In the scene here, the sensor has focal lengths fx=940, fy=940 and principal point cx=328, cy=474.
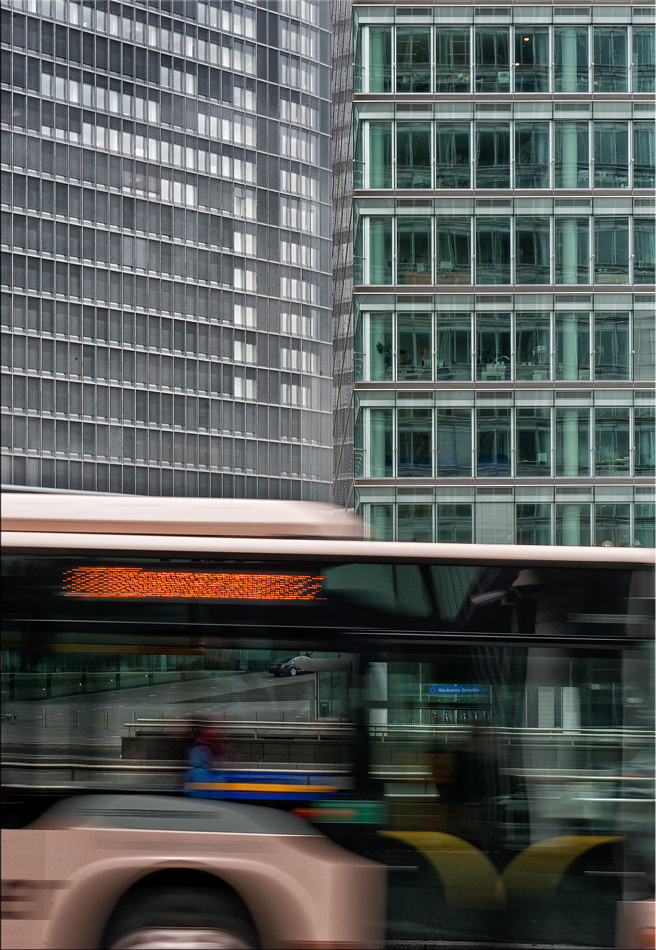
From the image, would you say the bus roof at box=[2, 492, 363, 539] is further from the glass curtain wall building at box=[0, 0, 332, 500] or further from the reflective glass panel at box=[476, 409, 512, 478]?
the glass curtain wall building at box=[0, 0, 332, 500]

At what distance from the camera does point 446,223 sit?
22.3 meters

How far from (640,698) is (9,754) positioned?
10.1 feet

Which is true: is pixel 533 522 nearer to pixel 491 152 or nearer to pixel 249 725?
pixel 491 152

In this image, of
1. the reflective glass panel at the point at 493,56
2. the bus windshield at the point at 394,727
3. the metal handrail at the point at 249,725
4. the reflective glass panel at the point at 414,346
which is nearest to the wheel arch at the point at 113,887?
the bus windshield at the point at 394,727

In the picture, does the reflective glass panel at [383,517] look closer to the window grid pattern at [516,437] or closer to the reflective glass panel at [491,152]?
the window grid pattern at [516,437]

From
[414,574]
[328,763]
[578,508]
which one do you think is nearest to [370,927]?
[328,763]

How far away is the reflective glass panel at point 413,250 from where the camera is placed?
22.3 meters

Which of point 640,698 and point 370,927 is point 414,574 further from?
point 370,927

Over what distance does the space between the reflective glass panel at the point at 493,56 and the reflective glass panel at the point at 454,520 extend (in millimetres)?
10028

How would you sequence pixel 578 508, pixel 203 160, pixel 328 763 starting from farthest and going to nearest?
pixel 203 160 → pixel 578 508 → pixel 328 763

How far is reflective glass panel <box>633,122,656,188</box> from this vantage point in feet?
71.4

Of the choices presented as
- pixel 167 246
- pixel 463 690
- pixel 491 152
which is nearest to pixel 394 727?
pixel 463 690

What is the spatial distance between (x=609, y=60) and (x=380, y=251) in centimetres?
690

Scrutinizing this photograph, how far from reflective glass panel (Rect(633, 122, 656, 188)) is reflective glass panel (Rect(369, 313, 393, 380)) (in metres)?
6.62
